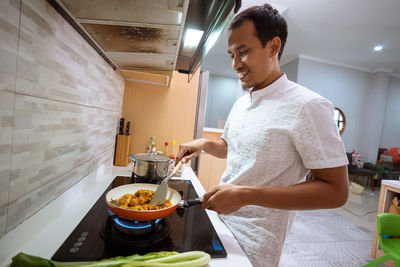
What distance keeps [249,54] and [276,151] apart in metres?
0.37

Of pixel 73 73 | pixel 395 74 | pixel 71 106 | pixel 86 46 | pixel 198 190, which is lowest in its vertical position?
pixel 198 190

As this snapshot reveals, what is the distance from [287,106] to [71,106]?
0.79m

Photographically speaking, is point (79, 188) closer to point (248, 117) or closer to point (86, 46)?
point (86, 46)

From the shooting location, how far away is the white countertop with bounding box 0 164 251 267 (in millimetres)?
525

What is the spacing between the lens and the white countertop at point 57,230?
0.53 metres

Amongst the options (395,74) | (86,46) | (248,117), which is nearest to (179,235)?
(248,117)

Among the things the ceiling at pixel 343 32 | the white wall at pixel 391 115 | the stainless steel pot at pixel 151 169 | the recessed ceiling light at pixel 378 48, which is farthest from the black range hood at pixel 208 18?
the white wall at pixel 391 115

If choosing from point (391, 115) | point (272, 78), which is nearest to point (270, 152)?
point (272, 78)

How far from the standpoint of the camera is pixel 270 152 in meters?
0.75

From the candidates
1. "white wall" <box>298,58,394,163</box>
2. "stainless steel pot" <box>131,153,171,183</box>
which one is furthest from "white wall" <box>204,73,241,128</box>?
"stainless steel pot" <box>131,153,171,183</box>

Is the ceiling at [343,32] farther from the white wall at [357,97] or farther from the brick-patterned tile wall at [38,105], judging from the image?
the brick-patterned tile wall at [38,105]

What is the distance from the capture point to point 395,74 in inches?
216

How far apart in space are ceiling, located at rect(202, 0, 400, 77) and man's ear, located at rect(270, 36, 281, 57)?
290 centimetres

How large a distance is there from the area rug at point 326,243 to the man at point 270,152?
1432mm
